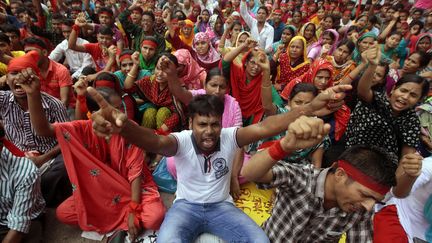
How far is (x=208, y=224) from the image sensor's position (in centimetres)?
189

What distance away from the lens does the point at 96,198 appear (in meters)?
2.18

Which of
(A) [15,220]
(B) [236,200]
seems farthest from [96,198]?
(B) [236,200]

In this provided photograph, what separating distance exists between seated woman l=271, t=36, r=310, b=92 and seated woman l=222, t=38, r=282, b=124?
0.99 metres

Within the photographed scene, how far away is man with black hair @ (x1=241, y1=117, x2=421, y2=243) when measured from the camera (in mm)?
1223

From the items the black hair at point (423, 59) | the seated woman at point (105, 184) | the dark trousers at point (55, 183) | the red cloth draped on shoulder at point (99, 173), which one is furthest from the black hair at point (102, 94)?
the black hair at point (423, 59)

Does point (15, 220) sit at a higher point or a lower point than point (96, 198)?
higher

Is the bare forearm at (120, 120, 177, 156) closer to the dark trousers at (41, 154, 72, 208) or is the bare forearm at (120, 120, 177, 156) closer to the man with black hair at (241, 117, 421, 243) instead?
the man with black hair at (241, 117, 421, 243)

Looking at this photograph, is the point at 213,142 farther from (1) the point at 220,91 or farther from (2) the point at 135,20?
(2) the point at 135,20

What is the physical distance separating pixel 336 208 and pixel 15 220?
1981 mm

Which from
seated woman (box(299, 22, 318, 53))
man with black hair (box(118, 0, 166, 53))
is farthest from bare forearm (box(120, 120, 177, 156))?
seated woman (box(299, 22, 318, 53))

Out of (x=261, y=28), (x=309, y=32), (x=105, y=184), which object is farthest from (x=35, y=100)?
(x=261, y=28)

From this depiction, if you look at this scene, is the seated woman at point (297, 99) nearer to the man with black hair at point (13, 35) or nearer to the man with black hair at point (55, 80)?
the man with black hair at point (55, 80)

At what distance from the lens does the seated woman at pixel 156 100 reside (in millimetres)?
3268

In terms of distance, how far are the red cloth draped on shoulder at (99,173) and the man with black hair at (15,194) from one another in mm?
266
